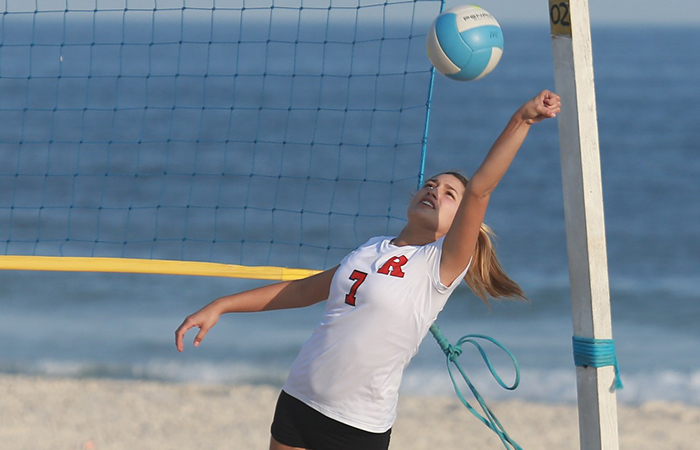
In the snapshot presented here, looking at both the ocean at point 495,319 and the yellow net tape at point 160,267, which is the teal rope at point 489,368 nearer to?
the yellow net tape at point 160,267

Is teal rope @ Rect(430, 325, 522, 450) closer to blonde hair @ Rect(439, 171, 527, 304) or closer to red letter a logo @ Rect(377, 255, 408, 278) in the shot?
blonde hair @ Rect(439, 171, 527, 304)

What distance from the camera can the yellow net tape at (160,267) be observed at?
3680 mm

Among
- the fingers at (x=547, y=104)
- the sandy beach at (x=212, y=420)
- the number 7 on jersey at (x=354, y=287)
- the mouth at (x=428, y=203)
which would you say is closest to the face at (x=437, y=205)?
the mouth at (x=428, y=203)

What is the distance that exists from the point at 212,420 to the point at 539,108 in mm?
3550

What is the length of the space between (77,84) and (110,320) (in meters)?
27.4

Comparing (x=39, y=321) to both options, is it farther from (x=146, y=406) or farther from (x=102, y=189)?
(x=102, y=189)

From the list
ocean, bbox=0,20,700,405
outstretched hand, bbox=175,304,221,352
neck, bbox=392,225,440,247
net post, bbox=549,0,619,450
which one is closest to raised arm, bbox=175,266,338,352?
outstretched hand, bbox=175,304,221,352

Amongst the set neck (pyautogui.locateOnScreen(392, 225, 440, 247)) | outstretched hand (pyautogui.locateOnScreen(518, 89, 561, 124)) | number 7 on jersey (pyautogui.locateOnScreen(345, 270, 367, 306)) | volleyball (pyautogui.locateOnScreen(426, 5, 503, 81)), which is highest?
volleyball (pyautogui.locateOnScreen(426, 5, 503, 81))

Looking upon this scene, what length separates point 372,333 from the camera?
2.59 metres

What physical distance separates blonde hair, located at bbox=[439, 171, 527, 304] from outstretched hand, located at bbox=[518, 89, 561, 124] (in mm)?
476

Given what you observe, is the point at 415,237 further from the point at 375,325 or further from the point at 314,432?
the point at 314,432

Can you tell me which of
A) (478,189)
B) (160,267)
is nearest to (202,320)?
(478,189)

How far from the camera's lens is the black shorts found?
263cm

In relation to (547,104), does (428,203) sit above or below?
below
